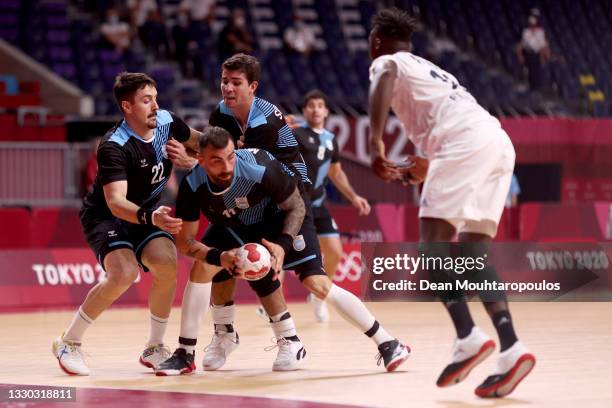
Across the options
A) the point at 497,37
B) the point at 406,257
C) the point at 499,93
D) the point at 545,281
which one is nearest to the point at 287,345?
the point at 406,257

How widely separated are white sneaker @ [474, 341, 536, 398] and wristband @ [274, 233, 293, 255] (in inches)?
67.2

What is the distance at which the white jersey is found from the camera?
6.96 m

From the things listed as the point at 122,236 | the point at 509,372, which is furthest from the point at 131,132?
the point at 509,372

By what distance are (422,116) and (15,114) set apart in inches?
528

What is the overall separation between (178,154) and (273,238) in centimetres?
87

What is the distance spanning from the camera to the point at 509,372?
6.60m

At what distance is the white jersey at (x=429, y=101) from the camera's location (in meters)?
6.96

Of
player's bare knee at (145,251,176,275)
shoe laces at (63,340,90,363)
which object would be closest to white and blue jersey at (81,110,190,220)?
player's bare knee at (145,251,176,275)

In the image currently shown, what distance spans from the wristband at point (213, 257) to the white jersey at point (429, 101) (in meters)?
1.53

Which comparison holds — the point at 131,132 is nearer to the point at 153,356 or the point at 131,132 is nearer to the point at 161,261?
the point at 161,261

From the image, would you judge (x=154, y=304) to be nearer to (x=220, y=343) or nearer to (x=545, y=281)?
(x=220, y=343)

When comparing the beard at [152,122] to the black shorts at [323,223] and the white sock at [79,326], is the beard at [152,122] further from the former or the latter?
the black shorts at [323,223]

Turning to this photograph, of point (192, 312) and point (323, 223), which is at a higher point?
point (192, 312)

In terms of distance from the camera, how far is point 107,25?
21.4 metres
